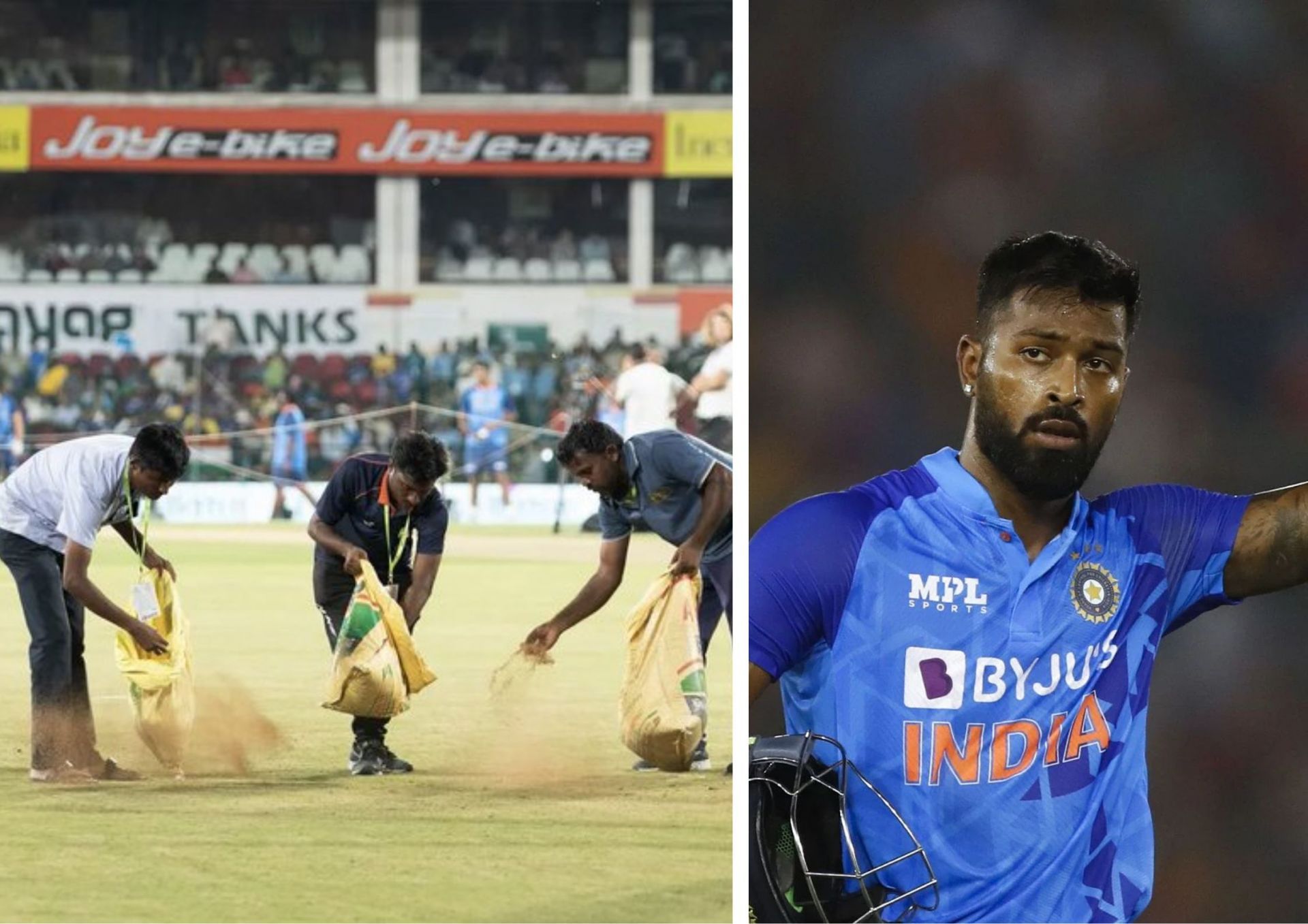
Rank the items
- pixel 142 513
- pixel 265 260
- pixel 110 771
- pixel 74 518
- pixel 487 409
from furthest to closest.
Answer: pixel 265 260 < pixel 487 409 < pixel 110 771 < pixel 142 513 < pixel 74 518

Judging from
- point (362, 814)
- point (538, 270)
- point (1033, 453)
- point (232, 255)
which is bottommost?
point (362, 814)

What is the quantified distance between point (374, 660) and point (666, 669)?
0.88 meters

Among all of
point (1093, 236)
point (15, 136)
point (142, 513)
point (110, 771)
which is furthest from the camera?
point (15, 136)

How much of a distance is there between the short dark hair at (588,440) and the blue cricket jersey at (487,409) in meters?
5.79

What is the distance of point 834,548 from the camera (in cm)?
280

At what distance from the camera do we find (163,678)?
4863 millimetres

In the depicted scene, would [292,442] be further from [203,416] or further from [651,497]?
[651,497]

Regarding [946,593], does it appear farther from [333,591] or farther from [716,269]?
[716,269]

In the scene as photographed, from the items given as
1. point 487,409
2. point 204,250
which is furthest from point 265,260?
point 487,409

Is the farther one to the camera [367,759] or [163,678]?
[367,759]

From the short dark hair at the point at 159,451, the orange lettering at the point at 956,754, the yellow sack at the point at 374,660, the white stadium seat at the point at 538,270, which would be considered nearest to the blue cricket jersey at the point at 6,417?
the white stadium seat at the point at 538,270

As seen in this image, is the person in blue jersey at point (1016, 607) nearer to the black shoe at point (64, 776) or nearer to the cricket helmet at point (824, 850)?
the cricket helmet at point (824, 850)

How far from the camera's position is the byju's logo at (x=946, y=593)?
2826mm

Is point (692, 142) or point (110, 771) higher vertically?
point (692, 142)
